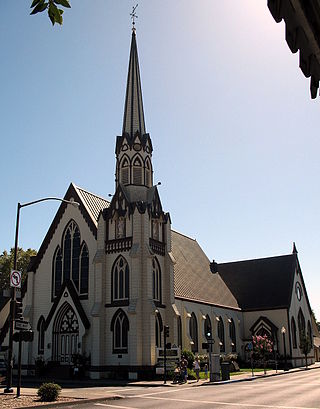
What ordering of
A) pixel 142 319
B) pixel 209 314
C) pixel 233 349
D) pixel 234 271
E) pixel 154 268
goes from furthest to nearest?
pixel 234 271
pixel 233 349
pixel 209 314
pixel 154 268
pixel 142 319

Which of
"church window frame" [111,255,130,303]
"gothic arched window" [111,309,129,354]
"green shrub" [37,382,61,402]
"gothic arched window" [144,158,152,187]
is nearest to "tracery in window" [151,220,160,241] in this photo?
"church window frame" [111,255,130,303]

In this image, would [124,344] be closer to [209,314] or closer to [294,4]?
[209,314]

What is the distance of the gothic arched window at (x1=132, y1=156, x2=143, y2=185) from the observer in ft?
145

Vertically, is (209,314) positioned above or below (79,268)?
below

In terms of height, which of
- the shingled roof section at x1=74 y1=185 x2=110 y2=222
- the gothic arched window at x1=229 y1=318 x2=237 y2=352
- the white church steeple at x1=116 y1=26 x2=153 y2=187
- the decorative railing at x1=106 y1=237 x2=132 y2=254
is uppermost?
the white church steeple at x1=116 y1=26 x2=153 y2=187

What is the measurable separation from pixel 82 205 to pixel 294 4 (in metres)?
41.1

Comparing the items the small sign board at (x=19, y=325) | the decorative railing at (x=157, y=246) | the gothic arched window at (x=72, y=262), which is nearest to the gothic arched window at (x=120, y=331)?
the gothic arched window at (x=72, y=262)

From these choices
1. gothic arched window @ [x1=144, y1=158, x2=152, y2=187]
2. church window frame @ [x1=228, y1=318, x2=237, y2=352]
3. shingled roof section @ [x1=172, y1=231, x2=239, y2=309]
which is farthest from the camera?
church window frame @ [x1=228, y1=318, x2=237, y2=352]

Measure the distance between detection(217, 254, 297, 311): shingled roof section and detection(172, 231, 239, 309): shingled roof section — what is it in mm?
2074

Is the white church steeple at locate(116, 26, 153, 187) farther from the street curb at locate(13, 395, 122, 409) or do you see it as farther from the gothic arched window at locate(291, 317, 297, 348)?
the gothic arched window at locate(291, 317, 297, 348)

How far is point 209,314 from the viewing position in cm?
5059

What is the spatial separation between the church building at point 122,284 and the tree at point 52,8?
113 feet

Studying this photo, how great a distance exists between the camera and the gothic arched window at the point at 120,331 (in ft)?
Result: 127

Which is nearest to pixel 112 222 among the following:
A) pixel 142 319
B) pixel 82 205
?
pixel 82 205
